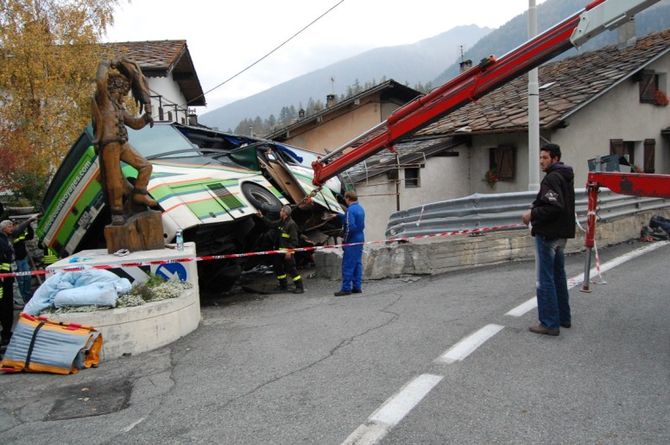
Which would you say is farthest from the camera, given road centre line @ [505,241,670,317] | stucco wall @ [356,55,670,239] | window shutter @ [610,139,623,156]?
window shutter @ [610,139,623,156]

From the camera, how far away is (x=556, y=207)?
16.5 feet

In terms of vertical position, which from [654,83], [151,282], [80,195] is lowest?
[151,282]

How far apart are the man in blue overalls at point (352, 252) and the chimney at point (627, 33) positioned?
4253 mm

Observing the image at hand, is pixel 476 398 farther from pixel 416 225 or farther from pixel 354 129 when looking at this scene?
pixel 354 129

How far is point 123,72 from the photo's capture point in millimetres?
7316

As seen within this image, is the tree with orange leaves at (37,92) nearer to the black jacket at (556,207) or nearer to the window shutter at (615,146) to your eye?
the black jacket at (556,207)

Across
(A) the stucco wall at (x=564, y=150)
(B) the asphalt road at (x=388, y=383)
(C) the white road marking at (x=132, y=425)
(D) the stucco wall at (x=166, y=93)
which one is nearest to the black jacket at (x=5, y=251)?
(B) the asphalt road at (x=388, y=383)

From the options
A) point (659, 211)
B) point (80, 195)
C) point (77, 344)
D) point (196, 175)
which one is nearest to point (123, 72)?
point (196, 175)

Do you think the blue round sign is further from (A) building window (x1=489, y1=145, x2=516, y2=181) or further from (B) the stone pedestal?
(A) building window (x1=489, y1=145, x2=516, y2=181)

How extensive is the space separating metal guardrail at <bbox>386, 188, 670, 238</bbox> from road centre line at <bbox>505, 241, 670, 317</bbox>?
85 cm

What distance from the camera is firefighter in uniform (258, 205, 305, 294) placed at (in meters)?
9.33

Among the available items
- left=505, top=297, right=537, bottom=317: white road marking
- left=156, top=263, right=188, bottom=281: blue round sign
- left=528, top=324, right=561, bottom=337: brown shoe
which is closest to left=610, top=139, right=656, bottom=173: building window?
left=505, top=297, right=537, bottom=317: white road marking

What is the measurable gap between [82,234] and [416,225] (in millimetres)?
6192

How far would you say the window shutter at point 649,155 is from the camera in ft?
59.4
